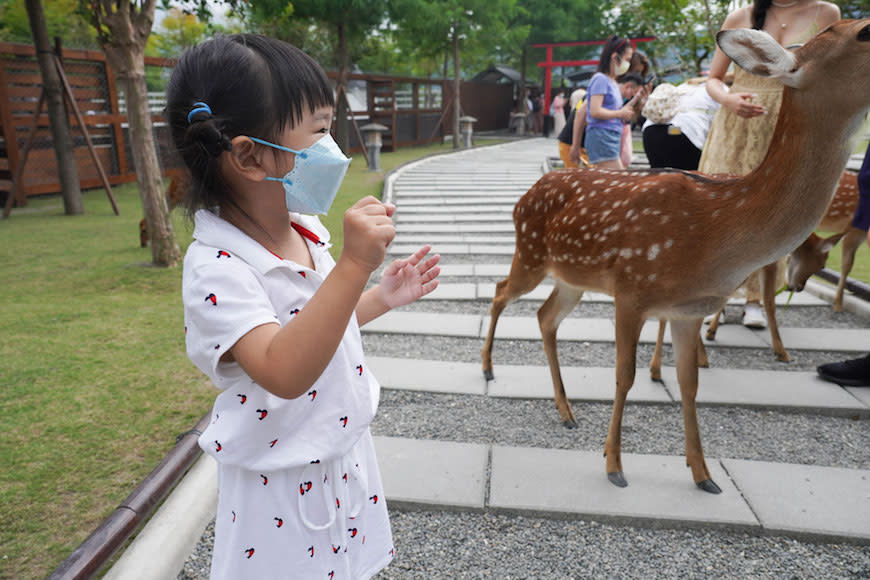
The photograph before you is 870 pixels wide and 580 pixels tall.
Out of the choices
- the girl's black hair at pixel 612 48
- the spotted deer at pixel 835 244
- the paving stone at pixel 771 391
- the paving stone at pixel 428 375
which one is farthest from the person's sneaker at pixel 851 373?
the girl's black hair at pixel 612 48

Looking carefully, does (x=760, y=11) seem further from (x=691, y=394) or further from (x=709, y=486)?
(x=709, y=486)

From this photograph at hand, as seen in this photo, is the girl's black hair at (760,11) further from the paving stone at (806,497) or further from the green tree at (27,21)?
the green tree at (27,21)

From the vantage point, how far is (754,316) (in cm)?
425

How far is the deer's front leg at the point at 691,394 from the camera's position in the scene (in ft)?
7.77

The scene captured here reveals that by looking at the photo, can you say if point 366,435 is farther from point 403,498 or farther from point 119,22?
point 119,22

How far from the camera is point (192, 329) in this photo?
1.10m

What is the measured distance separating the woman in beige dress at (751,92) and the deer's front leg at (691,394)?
51.1 inches

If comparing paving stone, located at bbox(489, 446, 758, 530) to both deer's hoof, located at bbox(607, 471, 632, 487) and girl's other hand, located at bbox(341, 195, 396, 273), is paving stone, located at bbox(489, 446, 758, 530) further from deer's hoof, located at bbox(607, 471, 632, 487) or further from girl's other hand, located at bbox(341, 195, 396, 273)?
girl's other hand, located at bbox(341, 195, 396, 273)

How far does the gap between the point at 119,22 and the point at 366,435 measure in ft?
16.4

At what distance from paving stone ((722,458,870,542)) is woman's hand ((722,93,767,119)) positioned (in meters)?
1.73

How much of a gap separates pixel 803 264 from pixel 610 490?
2411 mm

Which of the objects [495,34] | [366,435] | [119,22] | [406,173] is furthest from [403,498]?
[495,34]

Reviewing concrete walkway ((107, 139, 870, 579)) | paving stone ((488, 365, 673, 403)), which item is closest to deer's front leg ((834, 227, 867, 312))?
concrete walkway ((107, 139, 870, 579))

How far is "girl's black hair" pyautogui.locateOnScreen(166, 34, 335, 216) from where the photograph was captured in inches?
42.6
